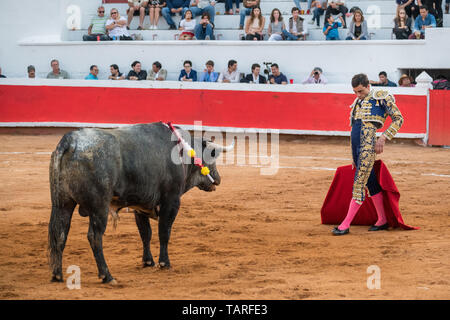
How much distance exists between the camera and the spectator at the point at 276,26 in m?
15.1

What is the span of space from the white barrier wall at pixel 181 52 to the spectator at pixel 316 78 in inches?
23.4

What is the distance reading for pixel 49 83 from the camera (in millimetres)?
14938

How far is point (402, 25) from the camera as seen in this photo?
1444 cm

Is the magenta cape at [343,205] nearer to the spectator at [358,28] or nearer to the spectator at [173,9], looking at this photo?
the spectator at [358,28]

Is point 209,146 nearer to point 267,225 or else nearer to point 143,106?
point 267,225

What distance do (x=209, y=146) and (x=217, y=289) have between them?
5.59 ft

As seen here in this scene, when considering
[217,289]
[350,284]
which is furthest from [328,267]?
[217,289]

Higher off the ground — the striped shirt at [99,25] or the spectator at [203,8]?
the spectator at [203,8]

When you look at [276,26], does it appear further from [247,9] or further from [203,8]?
[203,8]

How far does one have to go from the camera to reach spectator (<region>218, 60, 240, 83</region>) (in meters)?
14.5

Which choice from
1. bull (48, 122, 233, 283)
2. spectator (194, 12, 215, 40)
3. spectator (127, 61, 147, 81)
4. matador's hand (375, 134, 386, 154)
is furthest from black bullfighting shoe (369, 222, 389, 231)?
spectator (194, 12, 215, 40)

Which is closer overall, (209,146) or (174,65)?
(209,146)

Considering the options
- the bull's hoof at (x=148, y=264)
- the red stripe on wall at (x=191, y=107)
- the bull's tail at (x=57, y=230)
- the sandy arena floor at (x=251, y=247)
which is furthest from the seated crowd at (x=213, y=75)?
the bull's tail at (x=57, y=230)

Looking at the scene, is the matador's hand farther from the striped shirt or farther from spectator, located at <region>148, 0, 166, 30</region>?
the striped shirt
